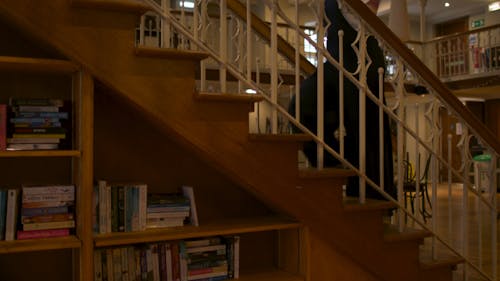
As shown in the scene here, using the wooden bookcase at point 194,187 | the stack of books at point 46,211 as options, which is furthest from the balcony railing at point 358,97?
the stack of books at point 46,211

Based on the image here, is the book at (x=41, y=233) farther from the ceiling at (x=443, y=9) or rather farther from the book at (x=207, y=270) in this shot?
the ceiling at (x=443, y=9)

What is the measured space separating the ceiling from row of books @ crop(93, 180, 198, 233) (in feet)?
33.2

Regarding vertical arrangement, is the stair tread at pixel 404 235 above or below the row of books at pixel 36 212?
below

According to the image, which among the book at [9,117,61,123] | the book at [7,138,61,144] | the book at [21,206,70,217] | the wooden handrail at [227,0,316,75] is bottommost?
the book at [21,206,70,217]

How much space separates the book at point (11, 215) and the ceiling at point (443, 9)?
10.5m

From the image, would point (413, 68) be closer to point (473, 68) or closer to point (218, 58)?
point (218, 58)

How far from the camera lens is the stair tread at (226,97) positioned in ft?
6.43

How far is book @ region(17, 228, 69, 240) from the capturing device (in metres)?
1.90

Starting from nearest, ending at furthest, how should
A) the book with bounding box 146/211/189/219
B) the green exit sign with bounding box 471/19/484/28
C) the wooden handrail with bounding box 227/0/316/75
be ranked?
the book with bounding box 146/211/189/219 → the wooden handrail with bounding box 227/0/316/75 → the green exit sign with bounding box 471/19/484/28

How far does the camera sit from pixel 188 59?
196 cm

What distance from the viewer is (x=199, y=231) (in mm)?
2111

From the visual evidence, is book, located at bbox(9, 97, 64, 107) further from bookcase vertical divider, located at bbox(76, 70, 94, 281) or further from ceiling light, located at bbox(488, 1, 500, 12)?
ceiling light, located at bbox(488, 1, 500, 12)

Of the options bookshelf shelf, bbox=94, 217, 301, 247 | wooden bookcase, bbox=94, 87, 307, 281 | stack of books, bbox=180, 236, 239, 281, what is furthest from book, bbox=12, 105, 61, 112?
stack of books, bbox=180, 236, 239, 281

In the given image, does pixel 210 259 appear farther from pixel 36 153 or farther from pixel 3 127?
pixel 3 127
